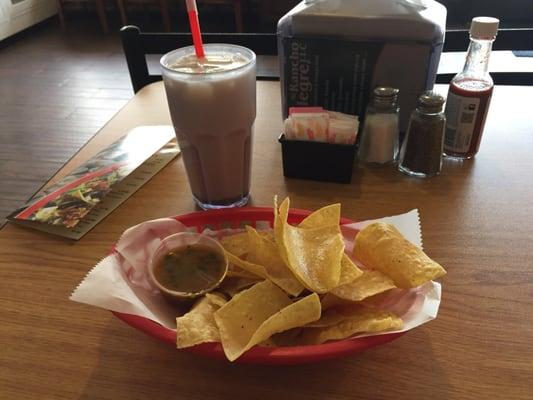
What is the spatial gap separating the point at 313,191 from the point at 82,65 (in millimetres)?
3353

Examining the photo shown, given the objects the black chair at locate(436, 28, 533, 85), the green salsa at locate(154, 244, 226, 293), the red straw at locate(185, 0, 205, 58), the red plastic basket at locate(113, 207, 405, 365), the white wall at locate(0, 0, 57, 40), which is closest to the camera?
the red plastic basket at locate(113, 207, 405, 365)

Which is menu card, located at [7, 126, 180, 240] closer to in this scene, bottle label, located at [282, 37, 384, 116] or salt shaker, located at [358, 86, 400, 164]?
bottle label, located at [282, 37, 384, 116]

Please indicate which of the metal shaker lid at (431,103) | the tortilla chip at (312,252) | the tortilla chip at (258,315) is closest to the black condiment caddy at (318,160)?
the metal shaker lid at (431,103)

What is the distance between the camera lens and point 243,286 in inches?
24.3

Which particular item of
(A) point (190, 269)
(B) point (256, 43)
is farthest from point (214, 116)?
(B) point (256, 43)

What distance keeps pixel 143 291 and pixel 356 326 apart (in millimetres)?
271

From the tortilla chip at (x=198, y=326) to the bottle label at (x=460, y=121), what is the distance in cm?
58

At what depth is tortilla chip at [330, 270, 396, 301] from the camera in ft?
1.77

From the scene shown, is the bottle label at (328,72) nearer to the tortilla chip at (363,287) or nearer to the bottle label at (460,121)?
the bottle label at (460,121)

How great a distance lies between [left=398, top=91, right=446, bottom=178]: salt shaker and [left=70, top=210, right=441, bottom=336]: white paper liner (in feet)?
0.75

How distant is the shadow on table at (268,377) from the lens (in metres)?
0.52

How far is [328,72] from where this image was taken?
0.92 m

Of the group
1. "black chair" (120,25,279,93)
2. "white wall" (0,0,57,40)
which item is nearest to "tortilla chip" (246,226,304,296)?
"black chair" (120,25,279,93)

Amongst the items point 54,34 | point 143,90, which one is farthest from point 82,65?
point 143,90
